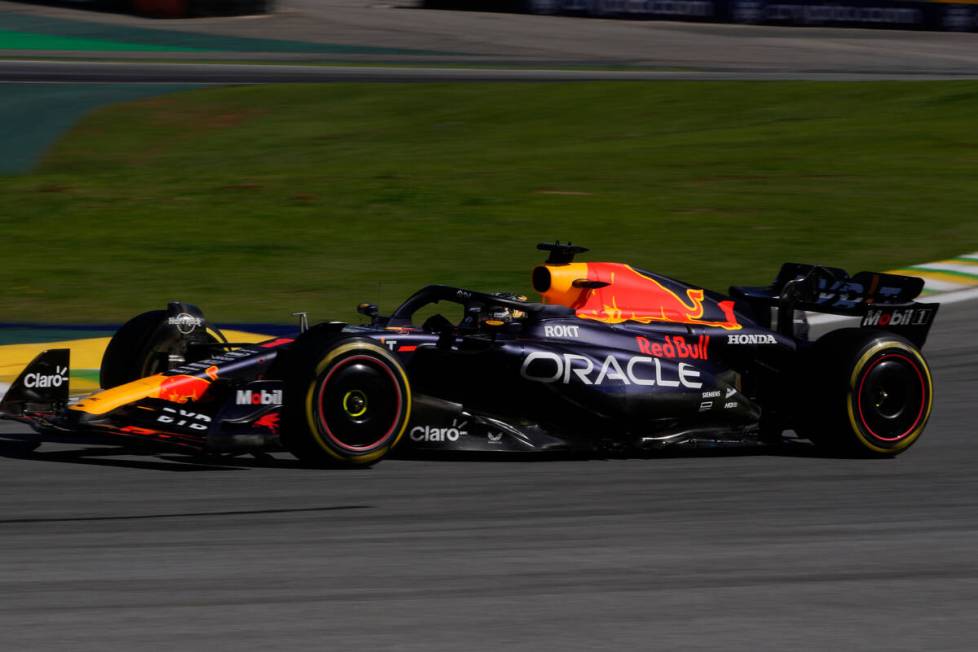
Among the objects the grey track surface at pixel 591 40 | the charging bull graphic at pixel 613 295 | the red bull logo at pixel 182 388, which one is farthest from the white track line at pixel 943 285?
the grey track surface at pixel 591 40

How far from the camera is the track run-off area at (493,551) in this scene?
5062 millimetres

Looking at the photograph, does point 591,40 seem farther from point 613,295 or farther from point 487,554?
point 487,554

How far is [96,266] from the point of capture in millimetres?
15000

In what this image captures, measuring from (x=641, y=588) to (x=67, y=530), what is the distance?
2451 mm

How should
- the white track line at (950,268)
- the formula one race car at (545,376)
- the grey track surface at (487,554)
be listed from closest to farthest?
the grey track surface at (487,554) < the formula one race car at (545,376) < the white track line at (950,268)

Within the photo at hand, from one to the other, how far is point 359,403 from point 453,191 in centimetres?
1156

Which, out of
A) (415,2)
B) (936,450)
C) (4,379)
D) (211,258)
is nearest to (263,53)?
(415,2)

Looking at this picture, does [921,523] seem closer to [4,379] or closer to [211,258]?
[4,379]

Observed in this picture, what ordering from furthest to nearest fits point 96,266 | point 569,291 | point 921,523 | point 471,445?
point 96,266, point 569,291, point 471,445, point 921,523

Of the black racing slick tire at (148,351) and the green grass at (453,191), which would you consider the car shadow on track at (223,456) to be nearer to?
the black racing slick tire at (148,351)

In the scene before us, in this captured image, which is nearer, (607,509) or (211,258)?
(607,509)

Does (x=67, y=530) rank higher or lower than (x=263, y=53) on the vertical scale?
lower

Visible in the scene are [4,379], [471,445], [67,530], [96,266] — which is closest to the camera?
[67,530]

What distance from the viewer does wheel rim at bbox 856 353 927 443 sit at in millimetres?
8555
